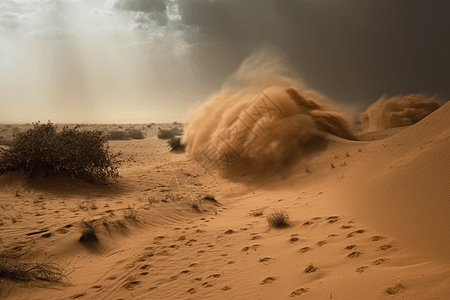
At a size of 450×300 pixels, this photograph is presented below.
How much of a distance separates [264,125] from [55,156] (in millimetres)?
7664

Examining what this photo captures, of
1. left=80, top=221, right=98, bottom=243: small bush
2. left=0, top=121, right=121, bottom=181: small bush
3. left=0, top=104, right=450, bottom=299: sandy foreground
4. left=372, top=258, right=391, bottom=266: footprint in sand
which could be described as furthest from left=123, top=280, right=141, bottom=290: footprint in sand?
left=0, top=121, right=121, bottom=181: small bush

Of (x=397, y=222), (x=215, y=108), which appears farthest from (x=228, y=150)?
(x=397, y=222)

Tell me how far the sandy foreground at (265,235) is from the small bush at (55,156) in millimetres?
593

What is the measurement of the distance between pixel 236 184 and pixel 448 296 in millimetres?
8756

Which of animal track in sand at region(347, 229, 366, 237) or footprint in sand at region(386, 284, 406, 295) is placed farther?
animal track in sand at region(347, 229, 366, 237)

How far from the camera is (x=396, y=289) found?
2738 millimetres

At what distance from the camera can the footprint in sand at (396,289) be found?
2.70 metres

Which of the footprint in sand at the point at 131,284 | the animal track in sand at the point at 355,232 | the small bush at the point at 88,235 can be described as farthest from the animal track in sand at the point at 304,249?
the small bush at the point at 88,235

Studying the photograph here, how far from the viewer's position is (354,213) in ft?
17.7

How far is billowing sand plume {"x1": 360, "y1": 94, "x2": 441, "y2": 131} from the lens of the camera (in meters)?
22.3

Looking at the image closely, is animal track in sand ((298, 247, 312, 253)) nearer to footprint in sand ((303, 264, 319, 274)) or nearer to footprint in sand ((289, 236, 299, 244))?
footprint in sand ((289, 236, 299, 244))

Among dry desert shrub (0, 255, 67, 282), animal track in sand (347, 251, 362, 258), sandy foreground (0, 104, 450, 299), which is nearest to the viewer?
sandy foreground (0, 104, 450, 299)

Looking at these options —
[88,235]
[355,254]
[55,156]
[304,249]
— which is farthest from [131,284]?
[55,156]

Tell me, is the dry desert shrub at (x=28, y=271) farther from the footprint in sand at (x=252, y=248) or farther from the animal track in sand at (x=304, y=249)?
the animal track in sand at (x=304, y=249)
